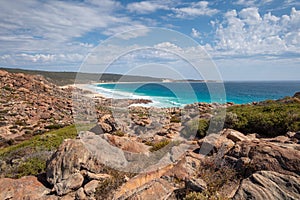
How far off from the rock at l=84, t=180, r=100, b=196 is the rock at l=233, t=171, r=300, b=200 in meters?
4.50

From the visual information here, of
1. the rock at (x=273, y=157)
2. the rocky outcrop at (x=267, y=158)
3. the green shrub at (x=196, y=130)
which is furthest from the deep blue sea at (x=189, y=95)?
the rock at (x=273, y=157)

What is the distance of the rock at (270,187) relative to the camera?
4438 millimetres

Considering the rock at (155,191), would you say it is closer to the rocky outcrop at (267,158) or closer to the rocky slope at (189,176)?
the rocky slope at (189,176)

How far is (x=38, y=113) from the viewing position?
33.4m

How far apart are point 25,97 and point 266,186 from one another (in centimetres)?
4718

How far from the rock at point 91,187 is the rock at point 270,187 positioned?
14.8 ft

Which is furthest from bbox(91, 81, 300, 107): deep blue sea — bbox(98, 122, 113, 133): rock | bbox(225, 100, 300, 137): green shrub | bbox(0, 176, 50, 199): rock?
bbox(0, 176, 50, 199): rock

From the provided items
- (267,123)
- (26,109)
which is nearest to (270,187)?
(267,123)

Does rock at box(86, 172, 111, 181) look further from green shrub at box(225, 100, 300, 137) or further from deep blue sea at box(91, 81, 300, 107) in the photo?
deep blue sea at box(91, 81, 300, 107)

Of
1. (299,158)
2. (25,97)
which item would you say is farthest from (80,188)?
(25,97)

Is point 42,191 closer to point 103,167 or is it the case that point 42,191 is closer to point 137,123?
point 103,167

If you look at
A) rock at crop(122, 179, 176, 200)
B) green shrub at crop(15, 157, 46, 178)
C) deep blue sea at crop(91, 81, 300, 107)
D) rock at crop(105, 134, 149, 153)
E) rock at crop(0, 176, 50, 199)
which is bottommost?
deep blue sea at crop(91, 81, 300, 107)

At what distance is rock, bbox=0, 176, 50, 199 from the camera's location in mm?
7004

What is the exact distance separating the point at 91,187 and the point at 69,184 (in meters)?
0.89
